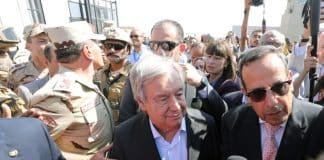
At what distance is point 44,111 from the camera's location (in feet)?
6.63

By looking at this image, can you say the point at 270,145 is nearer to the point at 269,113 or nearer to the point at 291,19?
the point at 269,113

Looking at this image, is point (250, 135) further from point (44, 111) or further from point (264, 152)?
point (44, 111)

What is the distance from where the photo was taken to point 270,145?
190cm

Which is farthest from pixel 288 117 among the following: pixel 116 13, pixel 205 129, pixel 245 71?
pixel 116 13

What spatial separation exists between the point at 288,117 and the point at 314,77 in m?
1.32

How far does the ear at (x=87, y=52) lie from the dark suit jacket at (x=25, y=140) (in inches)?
33.9

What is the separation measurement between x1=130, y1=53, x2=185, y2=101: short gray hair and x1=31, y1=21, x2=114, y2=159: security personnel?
0.51m

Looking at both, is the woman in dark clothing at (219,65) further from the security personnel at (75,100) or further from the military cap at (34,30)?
the military cap at (34,30)

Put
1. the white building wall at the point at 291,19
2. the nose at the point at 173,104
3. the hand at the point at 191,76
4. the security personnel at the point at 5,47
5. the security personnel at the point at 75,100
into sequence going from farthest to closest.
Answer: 1. the white building wall at the point at 291,19
2. the security personnel at the point at 5,47
3. the hand at the point at 191,76
4. the security personnel at the point at 75,100
5. the nose at the point at 173,104

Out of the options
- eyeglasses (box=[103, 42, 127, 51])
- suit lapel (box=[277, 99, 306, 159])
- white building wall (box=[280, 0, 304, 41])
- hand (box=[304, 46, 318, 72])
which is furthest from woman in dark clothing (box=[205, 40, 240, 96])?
white building wall (box=[280, 0, 304, 41])

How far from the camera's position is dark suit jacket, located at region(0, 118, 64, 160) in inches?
60.6

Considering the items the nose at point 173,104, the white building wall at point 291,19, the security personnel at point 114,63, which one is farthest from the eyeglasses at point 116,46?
the white building wall at point 291,19

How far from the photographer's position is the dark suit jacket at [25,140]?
1.54 metres

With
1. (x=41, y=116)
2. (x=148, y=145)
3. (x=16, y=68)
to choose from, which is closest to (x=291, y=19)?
(x=16, y=68)
